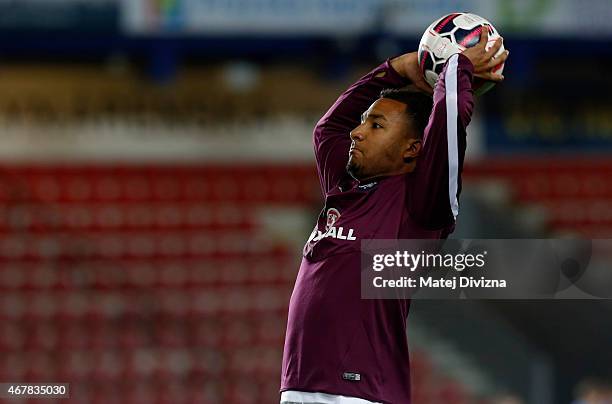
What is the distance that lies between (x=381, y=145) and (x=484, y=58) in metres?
0.32

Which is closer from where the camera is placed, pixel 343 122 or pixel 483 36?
pixel 483 36

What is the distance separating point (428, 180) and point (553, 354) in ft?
11.6

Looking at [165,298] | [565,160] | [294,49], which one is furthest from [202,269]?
[565,160]

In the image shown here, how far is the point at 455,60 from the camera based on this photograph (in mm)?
2537

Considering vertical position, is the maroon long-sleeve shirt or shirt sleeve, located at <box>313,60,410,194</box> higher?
shirt sleeve, located at <box>313,60,410,194</box>

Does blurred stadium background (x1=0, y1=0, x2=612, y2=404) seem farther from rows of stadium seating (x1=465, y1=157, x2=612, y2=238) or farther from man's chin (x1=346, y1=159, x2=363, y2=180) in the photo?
man's chin (x1=346, y1=159, x2=363, y2=180)

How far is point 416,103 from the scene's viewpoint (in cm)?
276

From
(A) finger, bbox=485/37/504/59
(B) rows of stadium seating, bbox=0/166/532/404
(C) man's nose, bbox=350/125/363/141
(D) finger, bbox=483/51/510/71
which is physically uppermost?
(A) finger, bbox=485/37/504/59

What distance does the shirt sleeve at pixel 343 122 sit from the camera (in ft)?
9.35

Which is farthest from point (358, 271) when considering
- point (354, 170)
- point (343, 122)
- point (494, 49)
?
point (494, 49)

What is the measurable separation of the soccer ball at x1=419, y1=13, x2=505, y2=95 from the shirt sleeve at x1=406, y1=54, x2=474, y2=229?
4.0 inches

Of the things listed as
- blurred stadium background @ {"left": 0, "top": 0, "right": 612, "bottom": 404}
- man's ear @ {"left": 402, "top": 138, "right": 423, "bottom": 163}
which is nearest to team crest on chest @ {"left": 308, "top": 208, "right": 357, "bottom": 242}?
man's ear @ {"left": 402, "top": 138, "right": 423, "bottom": 163}

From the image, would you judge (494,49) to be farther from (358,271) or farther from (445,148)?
(358,271)

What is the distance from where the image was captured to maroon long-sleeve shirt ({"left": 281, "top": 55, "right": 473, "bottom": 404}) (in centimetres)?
251
